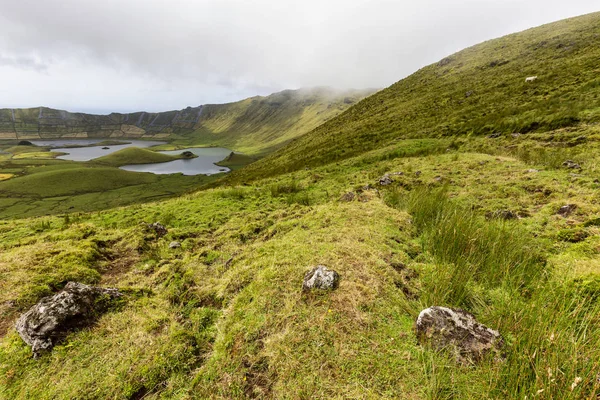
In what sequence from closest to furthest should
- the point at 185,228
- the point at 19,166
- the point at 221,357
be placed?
the point at 221,357
the point at 185,228
the point at 19,166

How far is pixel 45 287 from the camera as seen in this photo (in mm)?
5328

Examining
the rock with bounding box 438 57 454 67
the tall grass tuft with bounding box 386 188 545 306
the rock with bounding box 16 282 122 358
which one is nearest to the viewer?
the rock with bounding box 16 282 122 358

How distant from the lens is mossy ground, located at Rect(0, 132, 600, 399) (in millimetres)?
2916

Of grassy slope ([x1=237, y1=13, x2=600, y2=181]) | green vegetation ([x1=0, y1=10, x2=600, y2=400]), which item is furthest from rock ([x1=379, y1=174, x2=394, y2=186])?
grassy slope ([x1=237, y1=13, x2=600, y2=181])

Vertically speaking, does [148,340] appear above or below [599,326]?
below

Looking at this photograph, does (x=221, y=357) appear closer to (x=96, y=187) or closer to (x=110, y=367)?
(x=110, y=367)

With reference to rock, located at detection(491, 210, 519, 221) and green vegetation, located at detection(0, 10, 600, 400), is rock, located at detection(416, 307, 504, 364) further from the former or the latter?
rock, located at detection(491, 210, 519, 221)

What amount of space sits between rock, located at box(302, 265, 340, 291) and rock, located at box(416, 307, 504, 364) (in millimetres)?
1550

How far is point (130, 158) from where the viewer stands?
535 ft

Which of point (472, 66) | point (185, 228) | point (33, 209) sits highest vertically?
point (472, 66)

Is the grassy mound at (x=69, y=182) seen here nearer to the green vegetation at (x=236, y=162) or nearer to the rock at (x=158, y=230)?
the green vegetation at (x=236, y=162)

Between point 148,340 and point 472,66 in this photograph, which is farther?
point 472,66

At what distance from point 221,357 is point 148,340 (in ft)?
5.15

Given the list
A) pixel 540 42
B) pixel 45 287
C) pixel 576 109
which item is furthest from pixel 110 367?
pixel 540 42
